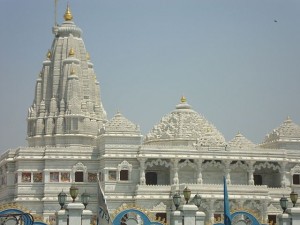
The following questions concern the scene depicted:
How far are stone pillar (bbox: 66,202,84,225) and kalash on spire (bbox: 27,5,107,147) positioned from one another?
39.0 metres

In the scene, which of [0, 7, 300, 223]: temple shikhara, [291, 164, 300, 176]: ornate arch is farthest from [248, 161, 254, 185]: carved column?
[291, 164, 300, 176]: ornate arch

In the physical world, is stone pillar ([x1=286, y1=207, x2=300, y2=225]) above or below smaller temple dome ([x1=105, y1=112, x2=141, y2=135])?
below

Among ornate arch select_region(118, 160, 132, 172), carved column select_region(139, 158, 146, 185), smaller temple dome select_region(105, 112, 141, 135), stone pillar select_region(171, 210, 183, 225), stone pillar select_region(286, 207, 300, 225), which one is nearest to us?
stone pillar select_region(171, 210, 183, 225)

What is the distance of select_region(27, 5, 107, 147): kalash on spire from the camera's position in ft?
253

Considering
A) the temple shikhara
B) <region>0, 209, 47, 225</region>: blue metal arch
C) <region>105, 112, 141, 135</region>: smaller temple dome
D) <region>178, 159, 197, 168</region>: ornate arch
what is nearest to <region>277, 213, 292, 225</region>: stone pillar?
<region>0, 209, 47, 225</region>: blue metal arch

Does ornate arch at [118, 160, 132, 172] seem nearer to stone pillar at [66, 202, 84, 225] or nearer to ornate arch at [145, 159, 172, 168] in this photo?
ornate arch at [145, 159, 172, 168]

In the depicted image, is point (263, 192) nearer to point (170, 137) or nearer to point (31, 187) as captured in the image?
point (170, 137)

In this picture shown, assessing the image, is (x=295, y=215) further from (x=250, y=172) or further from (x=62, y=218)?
(x=250, y=172)

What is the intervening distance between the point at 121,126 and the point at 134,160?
9.59 ft

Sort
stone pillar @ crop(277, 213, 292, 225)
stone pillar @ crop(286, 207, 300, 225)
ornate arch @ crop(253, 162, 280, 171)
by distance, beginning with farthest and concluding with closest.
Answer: ornate arch @ crop(253, 162, 280, 171), stone pillar @ crop(277, 213, 292, 225), stone pillar @ crop(286, 207, 300, 225)

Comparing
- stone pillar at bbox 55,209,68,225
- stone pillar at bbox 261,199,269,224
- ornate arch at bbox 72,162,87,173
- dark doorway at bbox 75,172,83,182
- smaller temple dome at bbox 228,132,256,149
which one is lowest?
stone pillar at bbox 55,209,68,225

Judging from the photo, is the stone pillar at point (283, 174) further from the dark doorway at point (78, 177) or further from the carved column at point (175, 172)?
the dark doorway at point (78, 177)

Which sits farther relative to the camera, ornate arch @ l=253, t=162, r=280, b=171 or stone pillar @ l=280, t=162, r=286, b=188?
ornate arch @ l=253, t=162, r=280, b=171

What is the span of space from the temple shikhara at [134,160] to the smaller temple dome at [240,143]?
0.09 metres
